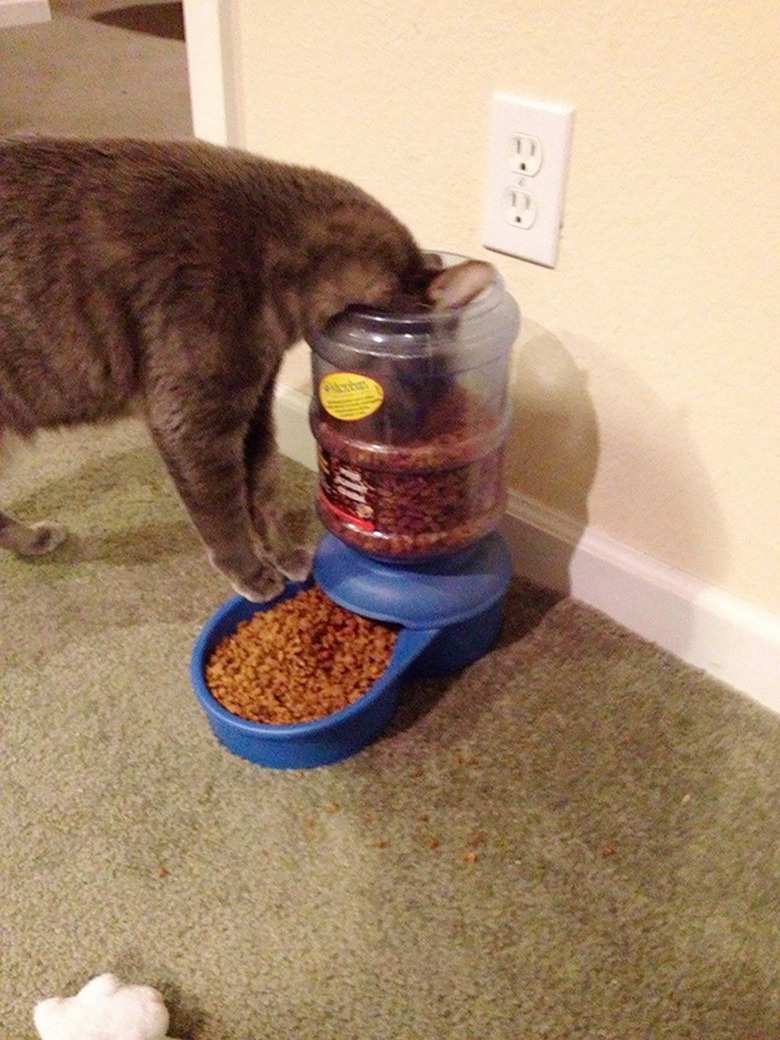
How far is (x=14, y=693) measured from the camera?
3.37 ft

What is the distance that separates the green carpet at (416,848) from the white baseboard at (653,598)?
3 cm

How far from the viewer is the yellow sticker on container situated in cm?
89

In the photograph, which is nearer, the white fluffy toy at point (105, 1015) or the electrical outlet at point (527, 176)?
the white fluffy toy at point (105, 1015)

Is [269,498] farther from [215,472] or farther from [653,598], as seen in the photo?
[653,598]

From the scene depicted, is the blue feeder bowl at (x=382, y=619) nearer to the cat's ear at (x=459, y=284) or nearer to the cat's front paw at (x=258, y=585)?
the cat's front paw at (x=258, y=585)

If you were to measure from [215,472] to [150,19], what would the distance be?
2.82 m

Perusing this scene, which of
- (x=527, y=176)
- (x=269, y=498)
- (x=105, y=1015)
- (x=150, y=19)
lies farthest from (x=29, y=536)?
(x=150, y=19)

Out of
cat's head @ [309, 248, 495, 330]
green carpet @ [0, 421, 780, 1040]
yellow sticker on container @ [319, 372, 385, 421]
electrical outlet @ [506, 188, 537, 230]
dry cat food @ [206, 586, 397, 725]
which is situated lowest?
green carpet @ [0, 421, 780, 1040]

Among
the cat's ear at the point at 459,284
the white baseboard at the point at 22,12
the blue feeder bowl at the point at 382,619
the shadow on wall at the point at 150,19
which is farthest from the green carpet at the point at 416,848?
the white baseboard at the point at 22,12

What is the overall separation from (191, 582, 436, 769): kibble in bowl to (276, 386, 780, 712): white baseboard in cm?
26

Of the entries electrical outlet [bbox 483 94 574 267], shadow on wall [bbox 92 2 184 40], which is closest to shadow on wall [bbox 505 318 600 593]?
electrical outlet [bbox 483 94 574 267]

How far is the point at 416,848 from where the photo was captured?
870 millimetres

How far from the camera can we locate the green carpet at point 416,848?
0.76m

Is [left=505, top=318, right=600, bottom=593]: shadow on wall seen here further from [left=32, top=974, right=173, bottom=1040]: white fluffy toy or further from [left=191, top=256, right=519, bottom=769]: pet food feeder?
[left=32, top=974, right=173, bottom=1040]: white fluffy toy
